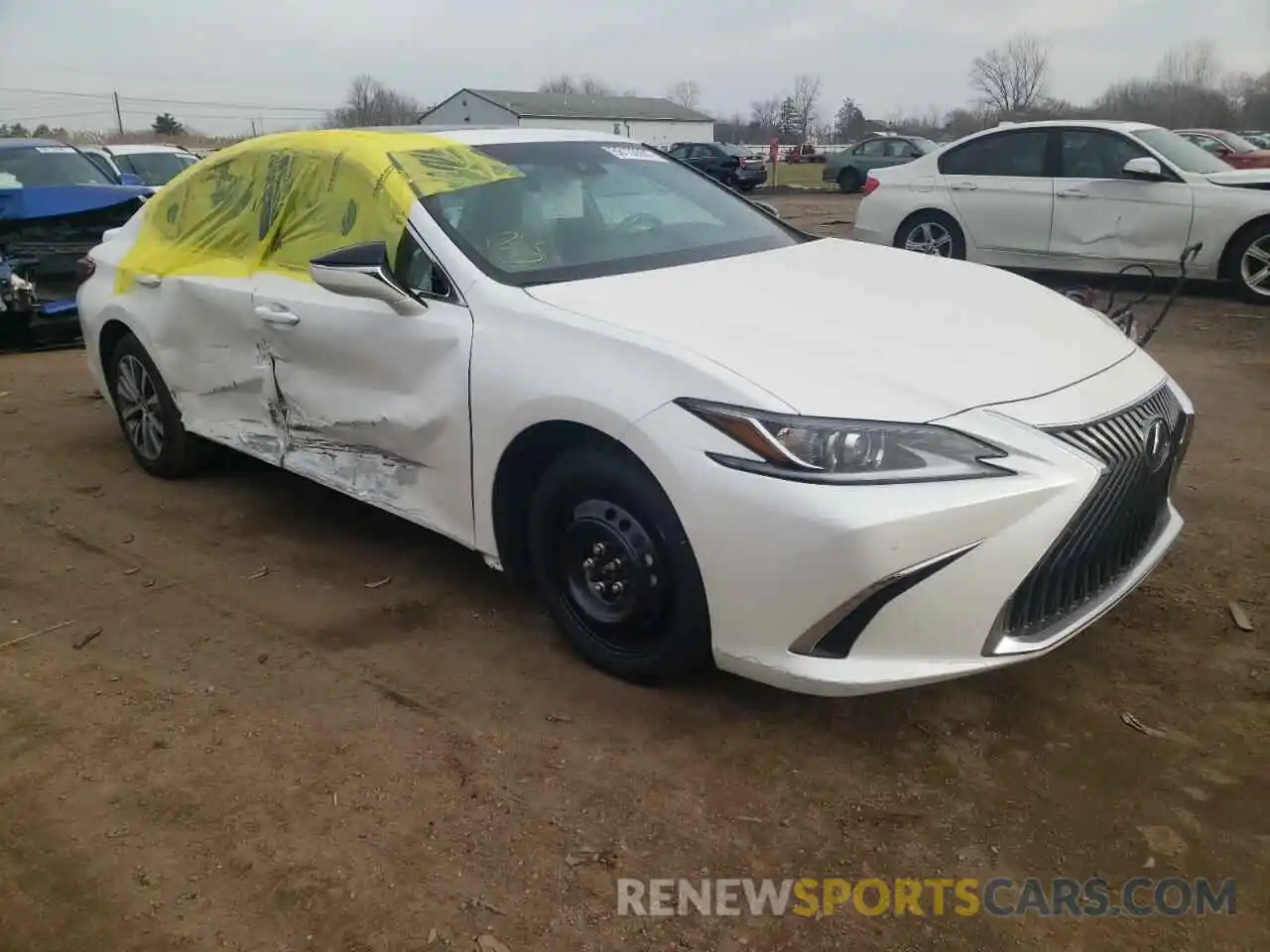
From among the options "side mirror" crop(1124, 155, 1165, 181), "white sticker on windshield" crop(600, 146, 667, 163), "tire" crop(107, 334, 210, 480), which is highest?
"white sticker on windshield" crop(600, 146, 667, 163)

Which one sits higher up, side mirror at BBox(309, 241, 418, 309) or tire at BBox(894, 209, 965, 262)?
side mirror at BBox(309, 241, 418, 309)

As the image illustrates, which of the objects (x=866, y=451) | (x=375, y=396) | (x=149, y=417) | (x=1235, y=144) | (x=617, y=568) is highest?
(x=1235, y=144)

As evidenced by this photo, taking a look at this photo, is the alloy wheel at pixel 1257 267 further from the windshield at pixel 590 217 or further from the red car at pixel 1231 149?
the red car at pixel 1231 149

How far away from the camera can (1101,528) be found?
2742mm

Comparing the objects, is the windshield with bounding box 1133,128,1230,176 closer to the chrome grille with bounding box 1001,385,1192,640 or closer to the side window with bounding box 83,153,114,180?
the chrome grille with bounding box 1001,385,1192,640

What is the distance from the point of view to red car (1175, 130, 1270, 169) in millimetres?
15523

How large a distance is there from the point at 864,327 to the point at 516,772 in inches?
60.9

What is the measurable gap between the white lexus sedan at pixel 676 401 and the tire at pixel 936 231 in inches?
246

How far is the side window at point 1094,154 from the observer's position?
30.2ft

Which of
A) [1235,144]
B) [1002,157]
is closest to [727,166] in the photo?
[1235,144]

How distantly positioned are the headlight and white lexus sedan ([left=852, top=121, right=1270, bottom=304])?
7.56 m

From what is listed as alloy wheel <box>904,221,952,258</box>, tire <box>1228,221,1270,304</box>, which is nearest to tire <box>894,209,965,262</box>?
alloy wheel <box>904,221,952,258</box>

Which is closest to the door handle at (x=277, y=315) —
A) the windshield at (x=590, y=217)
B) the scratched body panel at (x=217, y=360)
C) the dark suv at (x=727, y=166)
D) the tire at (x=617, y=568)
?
the scratched body panel at (x=217, y=360)

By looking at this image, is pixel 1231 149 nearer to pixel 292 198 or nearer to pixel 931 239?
pixel 931 239
